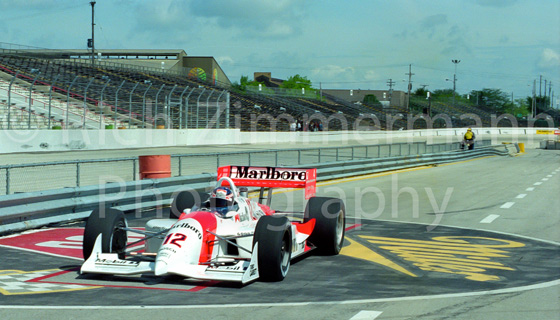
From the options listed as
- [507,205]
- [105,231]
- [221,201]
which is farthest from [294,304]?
[507,205]

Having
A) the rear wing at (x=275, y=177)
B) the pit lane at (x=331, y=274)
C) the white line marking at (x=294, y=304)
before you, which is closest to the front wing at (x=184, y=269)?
the pit lane at (x=331, y=274)

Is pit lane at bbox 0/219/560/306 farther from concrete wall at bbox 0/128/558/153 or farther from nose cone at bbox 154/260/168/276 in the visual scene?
concrete wall at bbox 0/128/558/153

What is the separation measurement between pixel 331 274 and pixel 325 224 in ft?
4.01

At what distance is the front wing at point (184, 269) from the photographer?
21.5ft

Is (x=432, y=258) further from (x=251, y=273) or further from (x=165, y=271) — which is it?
(x=165, y=271)

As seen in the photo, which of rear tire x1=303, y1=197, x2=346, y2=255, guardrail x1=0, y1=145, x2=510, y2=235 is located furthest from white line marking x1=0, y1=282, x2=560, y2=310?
guardrail x1=0, y1=145, x2=510, y2=235

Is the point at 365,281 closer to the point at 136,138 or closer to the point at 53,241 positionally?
the point at 53,241

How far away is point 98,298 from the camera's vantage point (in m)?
6.23

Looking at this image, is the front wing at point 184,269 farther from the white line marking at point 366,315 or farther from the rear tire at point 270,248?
the white line marking at point 366,315

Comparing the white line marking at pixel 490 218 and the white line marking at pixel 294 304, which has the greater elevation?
the white line marking at pixel 294 304

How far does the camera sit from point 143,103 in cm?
3416

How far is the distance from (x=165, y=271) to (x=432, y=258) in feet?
13.2

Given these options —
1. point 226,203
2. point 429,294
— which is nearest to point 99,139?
point 226,203

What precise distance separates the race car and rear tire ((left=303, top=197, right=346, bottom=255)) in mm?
13
